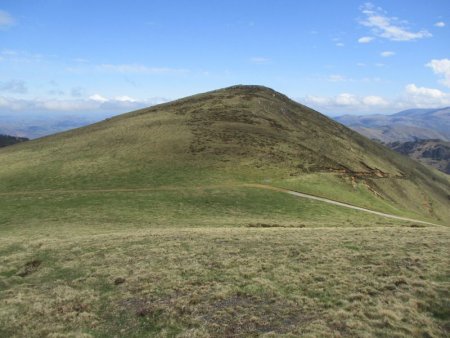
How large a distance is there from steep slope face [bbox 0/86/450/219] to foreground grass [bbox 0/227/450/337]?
39187 mm

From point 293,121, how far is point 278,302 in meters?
104

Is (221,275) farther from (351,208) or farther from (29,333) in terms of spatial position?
(351,208)

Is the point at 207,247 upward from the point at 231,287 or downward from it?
downward

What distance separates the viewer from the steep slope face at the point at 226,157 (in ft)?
241

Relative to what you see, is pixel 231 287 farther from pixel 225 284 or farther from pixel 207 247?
pixel 207 247

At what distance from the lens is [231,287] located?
21.7 m

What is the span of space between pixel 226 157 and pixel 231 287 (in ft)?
205

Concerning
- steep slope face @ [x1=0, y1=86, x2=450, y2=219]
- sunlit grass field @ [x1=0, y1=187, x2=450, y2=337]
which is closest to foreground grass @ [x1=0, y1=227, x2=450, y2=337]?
sunlit grass field @ [x1=0, y1=187, x2=450, y2=337]

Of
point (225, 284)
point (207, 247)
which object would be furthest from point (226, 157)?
point (225, 284)

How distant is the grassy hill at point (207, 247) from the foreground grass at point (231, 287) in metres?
0.10

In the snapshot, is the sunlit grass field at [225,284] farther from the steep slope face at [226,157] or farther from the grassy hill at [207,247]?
the steep slope face at [226,157]

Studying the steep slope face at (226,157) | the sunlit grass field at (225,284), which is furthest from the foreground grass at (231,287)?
the steep slope face at (226,157)

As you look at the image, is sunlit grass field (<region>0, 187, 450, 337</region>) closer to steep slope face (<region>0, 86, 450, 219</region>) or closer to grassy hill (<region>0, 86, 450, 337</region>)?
grassy hill (<region>0, 86, 450, 337</region>)

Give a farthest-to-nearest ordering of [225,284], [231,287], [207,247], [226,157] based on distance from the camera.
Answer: [226,157]
[207,247]
[225,284]
[231,287]
